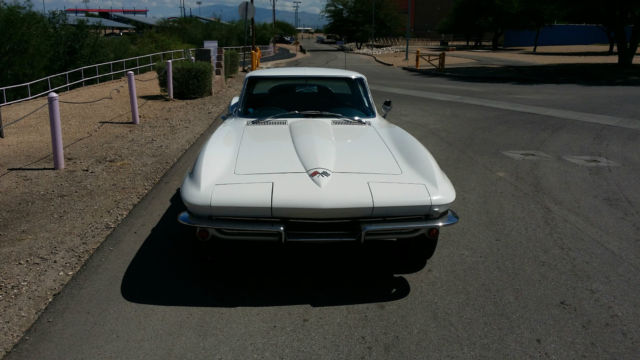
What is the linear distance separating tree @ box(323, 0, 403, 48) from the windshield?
79.0 meters

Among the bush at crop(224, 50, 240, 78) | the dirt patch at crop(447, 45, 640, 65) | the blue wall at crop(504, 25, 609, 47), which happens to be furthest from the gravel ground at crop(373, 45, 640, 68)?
the blue wall at crop(504, 25, 609, 47)

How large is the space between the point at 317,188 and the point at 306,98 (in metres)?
2.05

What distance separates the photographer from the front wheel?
393 cm

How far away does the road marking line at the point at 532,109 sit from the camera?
1219 centimetres

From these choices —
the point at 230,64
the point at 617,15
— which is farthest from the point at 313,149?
the point at 617,15

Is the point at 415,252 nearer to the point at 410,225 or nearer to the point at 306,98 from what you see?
the point at 410,225

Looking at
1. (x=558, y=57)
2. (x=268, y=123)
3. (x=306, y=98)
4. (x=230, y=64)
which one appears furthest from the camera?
(x=558, y=57)

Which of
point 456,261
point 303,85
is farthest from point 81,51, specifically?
point 456,261

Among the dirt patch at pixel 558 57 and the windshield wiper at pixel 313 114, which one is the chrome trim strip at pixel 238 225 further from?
the dirt patch at pixel 558 57

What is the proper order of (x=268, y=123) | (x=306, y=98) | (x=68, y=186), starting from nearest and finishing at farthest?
(x=268, y=123) < (x=306, y=98) < (x=68, y=186)

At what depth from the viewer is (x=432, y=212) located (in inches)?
145

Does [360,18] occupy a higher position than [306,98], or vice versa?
[360,18]

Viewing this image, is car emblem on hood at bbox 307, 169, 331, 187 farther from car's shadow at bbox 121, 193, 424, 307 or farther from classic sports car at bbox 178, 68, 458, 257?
car's shadow at bbox 121, 193, 424, 307

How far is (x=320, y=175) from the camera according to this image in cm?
379
